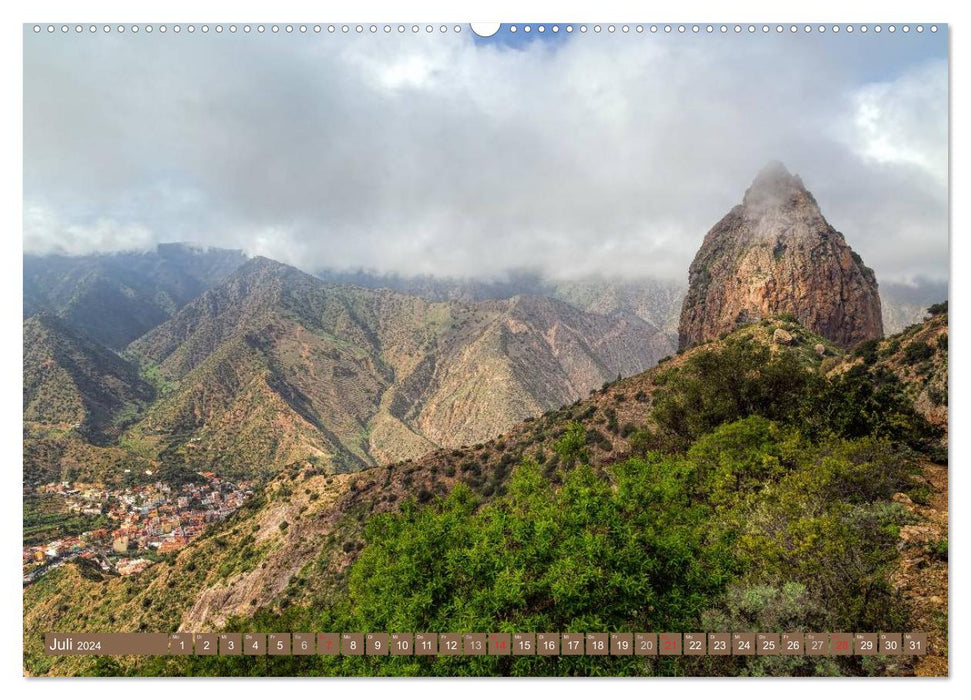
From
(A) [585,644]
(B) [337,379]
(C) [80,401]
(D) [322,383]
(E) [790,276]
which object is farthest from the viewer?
(B) [337,379]

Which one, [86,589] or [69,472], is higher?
[69,472]

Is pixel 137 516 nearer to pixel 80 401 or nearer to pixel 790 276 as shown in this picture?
pixel 80 401

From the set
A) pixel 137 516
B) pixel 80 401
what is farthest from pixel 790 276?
pixel 80 401

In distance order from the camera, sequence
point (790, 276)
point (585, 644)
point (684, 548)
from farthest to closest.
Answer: point (790, 276), point (684, 548), point (585, 644)

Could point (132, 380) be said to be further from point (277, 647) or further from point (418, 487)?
point (277, 647)

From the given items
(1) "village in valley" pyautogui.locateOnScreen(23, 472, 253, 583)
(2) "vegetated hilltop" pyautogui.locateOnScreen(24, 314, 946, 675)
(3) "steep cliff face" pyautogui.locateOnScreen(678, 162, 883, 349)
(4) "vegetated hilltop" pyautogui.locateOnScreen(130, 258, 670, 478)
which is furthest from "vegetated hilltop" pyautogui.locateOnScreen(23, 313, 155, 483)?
(3) "steep cliff face" pyautogui.locateOnScreen(678, 162, 883, 349)

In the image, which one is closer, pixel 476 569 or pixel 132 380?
pixel 476 569
